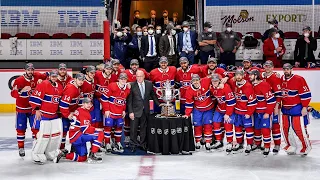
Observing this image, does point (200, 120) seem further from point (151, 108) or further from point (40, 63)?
point (40, 63)

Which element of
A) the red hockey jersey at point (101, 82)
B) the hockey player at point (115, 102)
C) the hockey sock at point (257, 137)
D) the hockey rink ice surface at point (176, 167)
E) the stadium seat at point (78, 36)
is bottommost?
the hockey rink ice surface at point (176, 167)

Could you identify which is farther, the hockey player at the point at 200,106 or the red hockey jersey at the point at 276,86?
the hockey player at the point at 200,106

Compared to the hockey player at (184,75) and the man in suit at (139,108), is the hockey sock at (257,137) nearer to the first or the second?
the hockey player at (184,75)

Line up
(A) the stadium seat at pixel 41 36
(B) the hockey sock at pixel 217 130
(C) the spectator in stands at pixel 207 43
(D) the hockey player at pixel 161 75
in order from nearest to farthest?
(B) the hockey sock at pixel 217 130, (D) the hockey player at pixel 161 75, (C) the spectator in stands at pixel 207 43, (A) the stadium seat at pixel 41 36

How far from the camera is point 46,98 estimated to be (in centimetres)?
1026

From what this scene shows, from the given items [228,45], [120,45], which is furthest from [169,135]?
[228,45]

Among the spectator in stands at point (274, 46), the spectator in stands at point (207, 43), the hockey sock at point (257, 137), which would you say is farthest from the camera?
the spectator in stands at point (274, 46)

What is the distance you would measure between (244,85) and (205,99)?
712mm

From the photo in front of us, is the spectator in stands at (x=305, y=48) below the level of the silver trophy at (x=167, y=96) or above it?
above

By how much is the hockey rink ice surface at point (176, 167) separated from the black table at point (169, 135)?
0.17m

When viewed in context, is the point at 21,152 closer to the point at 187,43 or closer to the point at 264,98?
the point at 264,98

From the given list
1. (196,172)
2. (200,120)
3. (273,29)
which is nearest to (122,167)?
(196,172)

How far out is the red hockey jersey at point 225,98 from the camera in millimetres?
10805

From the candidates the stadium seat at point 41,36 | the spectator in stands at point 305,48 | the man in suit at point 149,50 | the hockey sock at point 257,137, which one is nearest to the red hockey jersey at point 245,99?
the hockey sock at point 257,137
